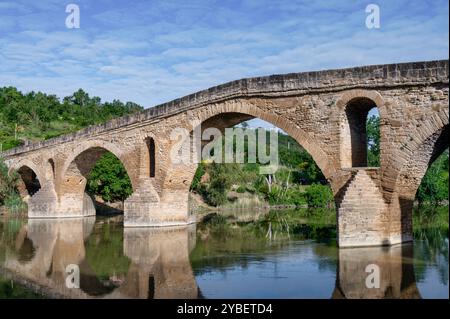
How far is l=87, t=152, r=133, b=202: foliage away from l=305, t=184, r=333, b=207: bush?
11.2 meters

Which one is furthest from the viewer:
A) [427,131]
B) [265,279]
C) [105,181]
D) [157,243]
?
[105,181]

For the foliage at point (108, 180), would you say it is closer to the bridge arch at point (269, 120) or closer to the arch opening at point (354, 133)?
the bridge arch at point (269, 120)

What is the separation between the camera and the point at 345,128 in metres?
13.0

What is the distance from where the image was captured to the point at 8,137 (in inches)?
1702

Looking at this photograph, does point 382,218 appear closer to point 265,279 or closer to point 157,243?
point 265,279

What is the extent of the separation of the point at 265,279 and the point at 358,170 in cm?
445

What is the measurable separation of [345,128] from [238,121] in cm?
479

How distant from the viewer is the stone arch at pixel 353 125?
12.6 meters

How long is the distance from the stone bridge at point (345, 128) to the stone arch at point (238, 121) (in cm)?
3

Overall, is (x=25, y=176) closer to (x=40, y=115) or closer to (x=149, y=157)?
(x=149, y=157)

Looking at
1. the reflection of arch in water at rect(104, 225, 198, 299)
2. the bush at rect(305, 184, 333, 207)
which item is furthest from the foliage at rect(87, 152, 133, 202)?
the bush at rect(305, 184, 333, 207)

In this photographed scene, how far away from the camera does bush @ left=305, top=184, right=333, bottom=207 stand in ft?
104

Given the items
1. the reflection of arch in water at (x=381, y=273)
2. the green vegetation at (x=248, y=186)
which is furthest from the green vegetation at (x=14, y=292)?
the green vegetation at (x=248, y=186)
